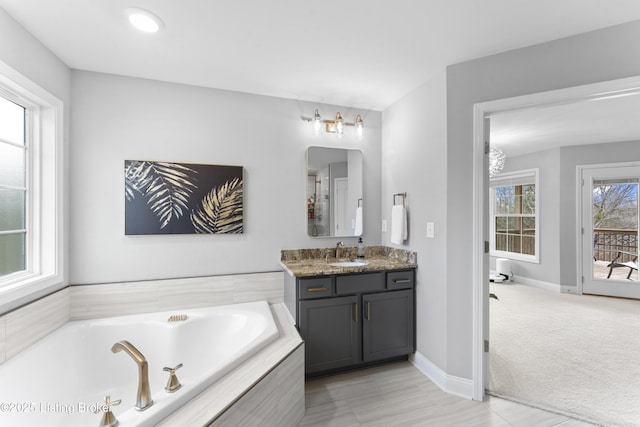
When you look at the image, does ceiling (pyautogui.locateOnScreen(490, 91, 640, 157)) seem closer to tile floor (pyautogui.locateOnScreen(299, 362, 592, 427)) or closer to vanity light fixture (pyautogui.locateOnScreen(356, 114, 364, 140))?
vanity light fixture (pyautogui.locateOnScreen(356, 114, 364, 140))

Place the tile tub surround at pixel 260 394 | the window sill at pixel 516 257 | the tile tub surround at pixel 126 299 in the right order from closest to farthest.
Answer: the tile tub surround at pixel 260 394, the tile tub surround at pixel 126 299, the window sill at pixel 516 257

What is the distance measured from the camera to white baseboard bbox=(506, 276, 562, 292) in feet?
15.5

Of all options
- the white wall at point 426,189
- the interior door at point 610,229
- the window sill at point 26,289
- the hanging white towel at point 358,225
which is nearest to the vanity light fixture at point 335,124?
the white wall at point 426,189

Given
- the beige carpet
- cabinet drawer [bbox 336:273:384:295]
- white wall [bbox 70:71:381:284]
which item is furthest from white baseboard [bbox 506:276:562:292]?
cabinet drawer [bbox 336:273:384:295]

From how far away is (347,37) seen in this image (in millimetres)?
1803

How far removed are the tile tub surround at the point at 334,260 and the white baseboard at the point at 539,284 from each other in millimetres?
3789

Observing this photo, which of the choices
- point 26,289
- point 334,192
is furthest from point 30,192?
point 334,192

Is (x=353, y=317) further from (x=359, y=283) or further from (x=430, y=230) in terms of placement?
(x=430, y=230)

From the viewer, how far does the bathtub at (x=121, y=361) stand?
1.39 m

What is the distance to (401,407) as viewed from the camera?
1947 millimetres

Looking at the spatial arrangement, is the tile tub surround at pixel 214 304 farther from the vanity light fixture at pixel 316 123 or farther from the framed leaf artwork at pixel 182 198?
the vanity light fixture at pixel 316 123

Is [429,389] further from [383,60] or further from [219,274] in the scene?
[383,60]

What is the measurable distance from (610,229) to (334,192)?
4679 mm

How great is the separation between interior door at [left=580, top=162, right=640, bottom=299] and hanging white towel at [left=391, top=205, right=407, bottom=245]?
12.8ft
